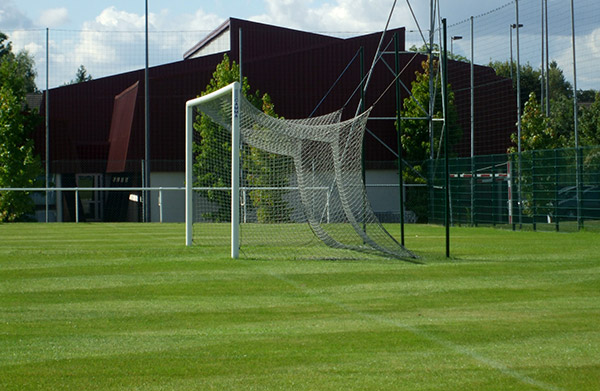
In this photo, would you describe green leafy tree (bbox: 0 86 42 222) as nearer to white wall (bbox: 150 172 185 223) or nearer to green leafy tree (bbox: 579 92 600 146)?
white wall (bbox: 150 172 185 223)

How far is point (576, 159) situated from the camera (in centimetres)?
2078

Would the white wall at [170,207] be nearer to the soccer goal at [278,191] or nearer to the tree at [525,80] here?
the soccer goal at [278,191]

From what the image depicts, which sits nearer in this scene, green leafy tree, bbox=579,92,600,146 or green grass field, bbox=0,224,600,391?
green grass field, bbox=0,224,600,391

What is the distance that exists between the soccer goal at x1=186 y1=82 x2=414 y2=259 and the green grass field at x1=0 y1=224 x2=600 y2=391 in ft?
7.02

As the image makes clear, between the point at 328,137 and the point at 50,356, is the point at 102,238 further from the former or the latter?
the point at 50,356

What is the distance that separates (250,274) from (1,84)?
2660cm

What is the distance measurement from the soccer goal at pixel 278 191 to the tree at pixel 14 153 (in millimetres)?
7338

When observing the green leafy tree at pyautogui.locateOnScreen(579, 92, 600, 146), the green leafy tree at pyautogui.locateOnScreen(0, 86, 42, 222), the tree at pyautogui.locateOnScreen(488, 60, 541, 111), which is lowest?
the green leafy tree at pyautogui.locateOnScreen(0, 86, 42, 222)

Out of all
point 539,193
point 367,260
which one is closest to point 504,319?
point 367,260

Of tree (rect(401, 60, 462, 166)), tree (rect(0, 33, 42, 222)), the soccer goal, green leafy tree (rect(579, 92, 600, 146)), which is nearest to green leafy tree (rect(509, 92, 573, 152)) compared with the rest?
tree (rect(401, 60, 462, 166))

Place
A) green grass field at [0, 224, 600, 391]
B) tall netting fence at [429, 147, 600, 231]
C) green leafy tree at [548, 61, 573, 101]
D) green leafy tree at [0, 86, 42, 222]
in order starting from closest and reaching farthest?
green grass field at [0, 224, 600, 391]
tall netting fence at [429, 147, 600, 231]
green leafy tree at [0, 86, 42, 222]
green leafy tree at [548, 61, 573, 101]

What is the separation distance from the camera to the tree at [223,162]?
21.1 metres

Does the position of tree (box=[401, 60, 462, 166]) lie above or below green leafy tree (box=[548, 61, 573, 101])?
below

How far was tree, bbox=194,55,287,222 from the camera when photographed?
21.1m
